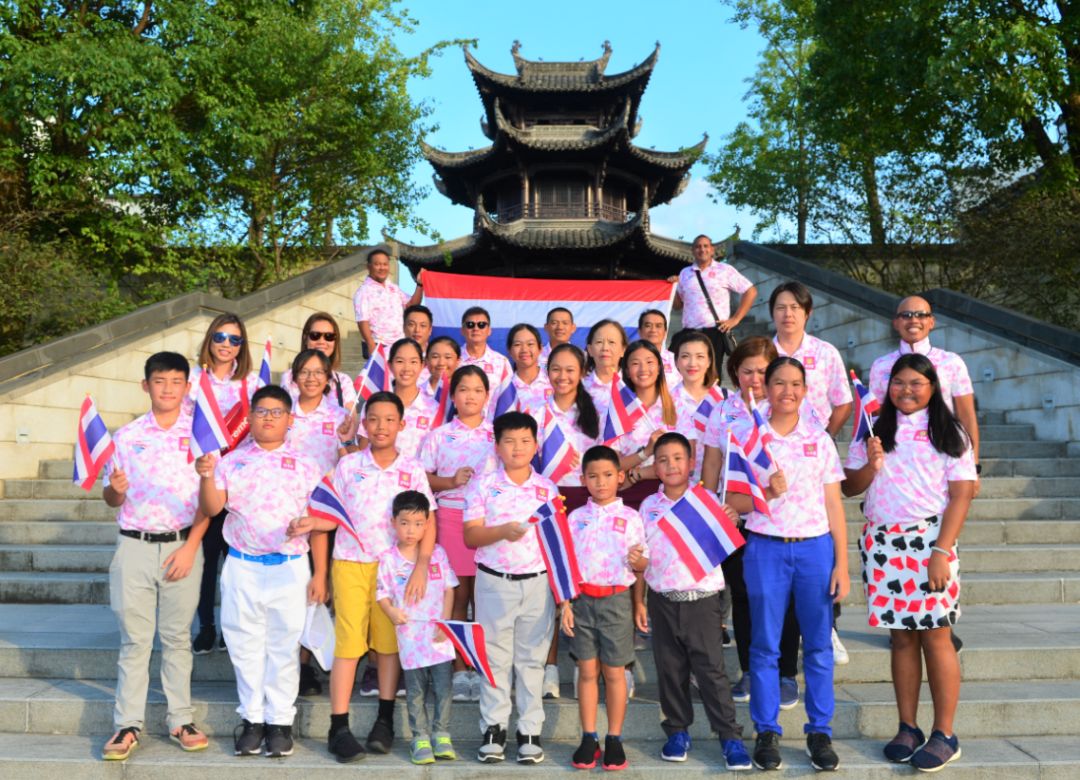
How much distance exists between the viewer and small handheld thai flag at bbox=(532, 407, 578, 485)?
4.40 m

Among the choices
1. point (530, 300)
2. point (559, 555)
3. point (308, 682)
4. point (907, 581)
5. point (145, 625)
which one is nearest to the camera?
point (907, 581)

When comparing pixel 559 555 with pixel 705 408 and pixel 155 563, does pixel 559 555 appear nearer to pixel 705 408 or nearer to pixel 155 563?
pixel 705 408

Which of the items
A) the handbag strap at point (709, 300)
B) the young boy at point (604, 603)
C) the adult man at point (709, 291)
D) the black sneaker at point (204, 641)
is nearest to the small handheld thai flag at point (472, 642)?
the young boy at point (604, 603)

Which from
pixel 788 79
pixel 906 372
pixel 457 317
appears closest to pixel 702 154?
pixel 788 79

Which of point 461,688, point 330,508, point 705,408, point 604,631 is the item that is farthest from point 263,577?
point 705,408

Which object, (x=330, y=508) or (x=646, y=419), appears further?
(x=646, y=419)

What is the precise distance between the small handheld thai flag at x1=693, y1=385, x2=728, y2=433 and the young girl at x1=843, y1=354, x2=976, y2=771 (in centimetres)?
86

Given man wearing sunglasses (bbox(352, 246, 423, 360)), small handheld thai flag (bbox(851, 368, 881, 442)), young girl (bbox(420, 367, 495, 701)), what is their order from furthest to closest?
man wearing sunglasses (bbox(352, 246, 423, 360)) < young girl (bbox(420, 367, 495, 701)) < small handheld thai flag (bbox(851, 368, 881, 442))

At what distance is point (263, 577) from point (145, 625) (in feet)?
2.14

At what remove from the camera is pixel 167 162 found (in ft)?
42.3

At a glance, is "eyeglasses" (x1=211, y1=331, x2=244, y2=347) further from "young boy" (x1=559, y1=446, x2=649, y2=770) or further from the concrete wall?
the concrete wall

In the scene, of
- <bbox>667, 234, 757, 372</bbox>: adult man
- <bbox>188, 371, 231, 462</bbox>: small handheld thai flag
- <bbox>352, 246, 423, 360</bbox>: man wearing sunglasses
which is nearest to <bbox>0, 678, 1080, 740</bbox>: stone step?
<bbox>188, 371, 231, 462</bbox>: small handheld thai flag

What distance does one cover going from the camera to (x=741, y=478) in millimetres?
3947

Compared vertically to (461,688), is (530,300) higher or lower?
higher
